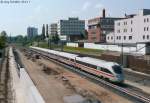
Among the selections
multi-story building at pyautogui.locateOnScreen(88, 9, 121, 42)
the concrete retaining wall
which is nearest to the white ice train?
the concrete retaining wall

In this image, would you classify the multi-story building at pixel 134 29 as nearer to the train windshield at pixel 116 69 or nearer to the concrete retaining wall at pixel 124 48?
the concrete retaining wall at pixel 124 48

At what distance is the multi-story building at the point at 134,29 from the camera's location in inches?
4198

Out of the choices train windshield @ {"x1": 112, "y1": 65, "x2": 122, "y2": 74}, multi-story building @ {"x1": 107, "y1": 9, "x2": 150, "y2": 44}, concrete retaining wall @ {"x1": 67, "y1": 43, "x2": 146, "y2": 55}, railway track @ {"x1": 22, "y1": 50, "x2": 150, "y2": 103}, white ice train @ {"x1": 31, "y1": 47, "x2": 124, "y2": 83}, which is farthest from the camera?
multi-story building @ {"x1": 107, "y1": 9, "x2": 150, "y2": 44}

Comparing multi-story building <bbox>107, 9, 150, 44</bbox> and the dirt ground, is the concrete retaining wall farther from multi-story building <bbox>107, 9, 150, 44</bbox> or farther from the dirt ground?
the dirt ground

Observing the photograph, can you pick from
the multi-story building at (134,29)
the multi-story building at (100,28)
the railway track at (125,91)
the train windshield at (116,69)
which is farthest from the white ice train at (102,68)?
the multi-story building at (100,28)

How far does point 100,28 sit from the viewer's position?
6289 inches

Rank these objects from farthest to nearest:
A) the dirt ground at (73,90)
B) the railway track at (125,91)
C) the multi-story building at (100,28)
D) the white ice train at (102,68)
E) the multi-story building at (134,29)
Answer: the multi-story building at (100,28)
the multi-story building at (134,29)
the white ice train at (102,68)
the dirt ground at (73,90)
the railway track at (125,91)

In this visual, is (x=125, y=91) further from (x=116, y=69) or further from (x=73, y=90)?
(x=73, y=90)

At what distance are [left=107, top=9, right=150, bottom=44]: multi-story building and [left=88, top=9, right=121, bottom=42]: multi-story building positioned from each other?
23.6 meters

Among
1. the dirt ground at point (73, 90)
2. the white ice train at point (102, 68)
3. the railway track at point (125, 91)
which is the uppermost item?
the white ice train at point (102, 68)

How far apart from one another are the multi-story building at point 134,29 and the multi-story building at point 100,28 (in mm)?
23606

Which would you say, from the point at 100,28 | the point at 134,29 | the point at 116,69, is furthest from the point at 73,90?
the point at 100,28

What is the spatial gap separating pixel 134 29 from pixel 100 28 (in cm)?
4547

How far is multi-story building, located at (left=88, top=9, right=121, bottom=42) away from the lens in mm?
158863
